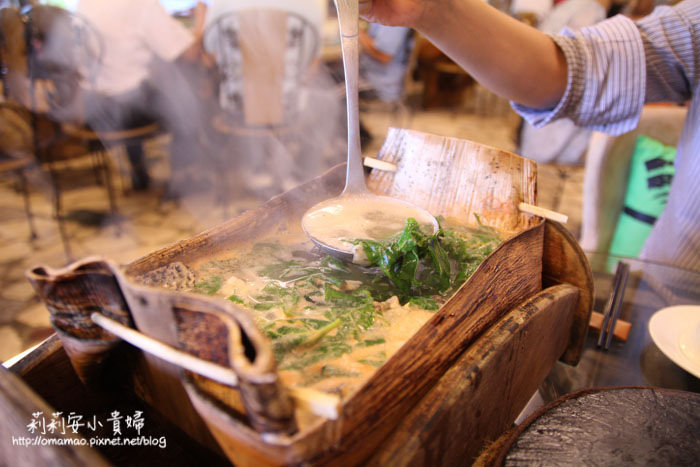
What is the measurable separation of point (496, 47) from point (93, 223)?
3.83 metres

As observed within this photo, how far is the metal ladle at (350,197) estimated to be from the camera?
1234 mm

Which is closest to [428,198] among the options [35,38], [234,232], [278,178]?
[234,232]

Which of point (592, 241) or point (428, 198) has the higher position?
point (428, 198)

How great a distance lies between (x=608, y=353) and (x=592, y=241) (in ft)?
7.02

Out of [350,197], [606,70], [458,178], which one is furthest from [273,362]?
[606,70]

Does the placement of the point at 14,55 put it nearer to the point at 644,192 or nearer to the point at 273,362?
the point at 273,362

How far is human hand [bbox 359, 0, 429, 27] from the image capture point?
1449 millimetres

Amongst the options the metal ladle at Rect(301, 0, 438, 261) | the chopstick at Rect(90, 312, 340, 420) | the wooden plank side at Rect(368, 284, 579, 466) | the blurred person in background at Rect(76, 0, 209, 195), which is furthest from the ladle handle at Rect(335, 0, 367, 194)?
the blurred person in background at Rect(76, 0, 209, 195)

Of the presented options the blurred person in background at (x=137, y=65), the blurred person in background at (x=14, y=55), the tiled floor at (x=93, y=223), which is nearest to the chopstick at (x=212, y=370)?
the tiled floor at (x=93, y=223)

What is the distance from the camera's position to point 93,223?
3.94 meters

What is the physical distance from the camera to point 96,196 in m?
4.50

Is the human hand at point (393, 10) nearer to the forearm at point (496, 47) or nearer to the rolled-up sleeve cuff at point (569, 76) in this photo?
the forearm at point (496, 47)

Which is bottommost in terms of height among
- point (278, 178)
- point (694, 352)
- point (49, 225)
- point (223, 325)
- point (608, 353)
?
point (49, 225)

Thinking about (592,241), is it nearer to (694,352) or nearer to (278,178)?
(694,352)
